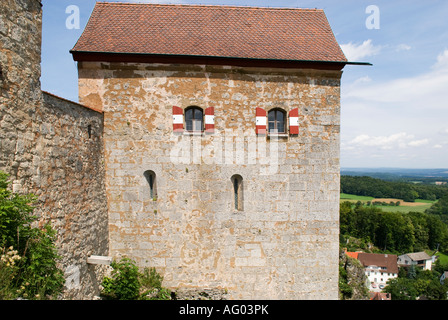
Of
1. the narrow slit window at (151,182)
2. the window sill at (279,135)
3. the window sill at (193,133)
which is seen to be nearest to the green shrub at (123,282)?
the narrow slit window at (151,182)

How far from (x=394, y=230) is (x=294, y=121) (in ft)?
260

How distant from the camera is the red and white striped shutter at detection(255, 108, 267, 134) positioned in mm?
7547

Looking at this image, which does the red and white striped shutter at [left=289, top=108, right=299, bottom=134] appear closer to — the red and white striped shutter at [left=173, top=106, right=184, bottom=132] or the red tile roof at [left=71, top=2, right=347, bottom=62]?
the red tile roof at [left=71, top=2, right=347, bottom=62]

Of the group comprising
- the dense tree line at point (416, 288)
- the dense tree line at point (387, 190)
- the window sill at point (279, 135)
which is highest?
the window sill at point (279, 135)

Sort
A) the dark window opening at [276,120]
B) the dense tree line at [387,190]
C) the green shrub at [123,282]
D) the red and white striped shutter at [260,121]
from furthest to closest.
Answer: the dense tree line at [387,190] < the dark window opening at [276,120] < the red and white striped shutter at [260,121] < the green shrub at [123,282]

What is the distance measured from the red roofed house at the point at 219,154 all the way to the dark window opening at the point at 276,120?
28 mm

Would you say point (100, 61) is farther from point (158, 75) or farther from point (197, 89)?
point (197, 89)

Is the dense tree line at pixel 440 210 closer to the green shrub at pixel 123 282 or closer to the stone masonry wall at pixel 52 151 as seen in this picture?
the green shrub at pixel 123 282

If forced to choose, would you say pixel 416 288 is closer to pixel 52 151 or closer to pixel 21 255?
pixel 52 151

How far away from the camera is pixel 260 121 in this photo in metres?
7.56

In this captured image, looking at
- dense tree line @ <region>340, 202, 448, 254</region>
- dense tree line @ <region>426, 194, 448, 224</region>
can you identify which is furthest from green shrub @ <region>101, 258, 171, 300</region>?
dense tree line @ <region>426, 194, 448, 224</region>

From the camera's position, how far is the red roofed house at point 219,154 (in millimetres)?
7336

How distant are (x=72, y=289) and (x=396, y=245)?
8642 centimetres

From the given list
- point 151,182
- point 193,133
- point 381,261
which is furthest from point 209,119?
point 381,261
